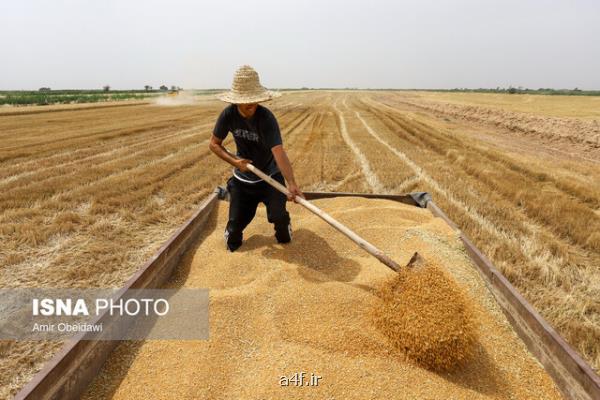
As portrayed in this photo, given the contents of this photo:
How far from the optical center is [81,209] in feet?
15.3

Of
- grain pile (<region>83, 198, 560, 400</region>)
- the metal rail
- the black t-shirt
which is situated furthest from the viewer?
the black t-shirt

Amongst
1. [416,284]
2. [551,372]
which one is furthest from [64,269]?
[551,372]

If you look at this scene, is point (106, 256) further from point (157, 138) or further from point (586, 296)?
point (157, 138)

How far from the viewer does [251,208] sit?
11.2 feet

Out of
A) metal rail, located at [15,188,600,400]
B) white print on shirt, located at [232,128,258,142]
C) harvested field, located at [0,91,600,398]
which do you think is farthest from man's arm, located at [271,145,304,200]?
harvested field, located at [0,91,600,398]

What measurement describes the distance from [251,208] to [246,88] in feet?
3.78

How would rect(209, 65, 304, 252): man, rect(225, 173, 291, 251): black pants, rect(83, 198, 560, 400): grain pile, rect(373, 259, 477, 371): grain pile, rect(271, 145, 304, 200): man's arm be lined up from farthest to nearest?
rect(225, 173, 291, 251): black pants
rect(209, 65, 304, 252): man
rect(271, 145, 304, 200): man's arm
rect(373, 259, 477, 371): grain pile
rect(83, 198, 560, 400): grain pile

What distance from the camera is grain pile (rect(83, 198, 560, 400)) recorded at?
1773 mm

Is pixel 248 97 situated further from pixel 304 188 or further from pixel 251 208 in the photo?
pixel 304 188

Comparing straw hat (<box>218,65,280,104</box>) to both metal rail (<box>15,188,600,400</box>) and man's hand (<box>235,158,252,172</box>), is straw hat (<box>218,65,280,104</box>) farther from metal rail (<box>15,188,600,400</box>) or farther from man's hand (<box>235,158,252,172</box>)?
metal rail (<box>15,188,600,400</box>)

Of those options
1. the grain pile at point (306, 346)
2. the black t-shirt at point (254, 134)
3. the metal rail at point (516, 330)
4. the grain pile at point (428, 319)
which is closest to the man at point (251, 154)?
the black t-shirt at point (254, 134)

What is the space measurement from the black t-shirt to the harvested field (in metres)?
1.44

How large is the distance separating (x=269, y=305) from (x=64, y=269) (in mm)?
2095

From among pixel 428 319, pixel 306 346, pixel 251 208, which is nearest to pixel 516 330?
pixel 428 319
